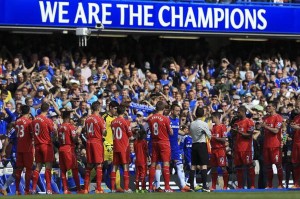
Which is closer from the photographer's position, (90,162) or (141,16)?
(90,162)

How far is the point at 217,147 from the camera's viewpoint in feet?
92.1

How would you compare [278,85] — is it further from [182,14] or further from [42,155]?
[42,155]

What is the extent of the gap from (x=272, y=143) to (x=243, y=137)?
0.76 meters

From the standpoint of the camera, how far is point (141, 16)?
34.7 metres

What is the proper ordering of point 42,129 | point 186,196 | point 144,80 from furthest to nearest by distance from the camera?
point 144,80 < point 42,129 < point 186,196

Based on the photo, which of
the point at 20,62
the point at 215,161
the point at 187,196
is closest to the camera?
the point at 187,196

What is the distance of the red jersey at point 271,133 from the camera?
91.8 ft

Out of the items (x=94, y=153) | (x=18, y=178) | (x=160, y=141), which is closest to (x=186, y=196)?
(x=160, y=141)

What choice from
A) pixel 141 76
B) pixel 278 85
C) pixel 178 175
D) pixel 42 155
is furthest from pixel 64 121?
pixel 278 85

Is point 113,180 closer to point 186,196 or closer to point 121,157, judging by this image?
point 121,157

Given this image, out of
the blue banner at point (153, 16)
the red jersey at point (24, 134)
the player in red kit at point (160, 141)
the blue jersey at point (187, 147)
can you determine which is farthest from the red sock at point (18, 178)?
the blue banner at point (153, 16)

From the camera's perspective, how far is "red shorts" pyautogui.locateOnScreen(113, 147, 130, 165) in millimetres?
26438

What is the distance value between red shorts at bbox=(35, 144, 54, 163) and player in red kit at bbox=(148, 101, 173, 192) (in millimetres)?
2335

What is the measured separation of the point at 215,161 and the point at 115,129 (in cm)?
294
